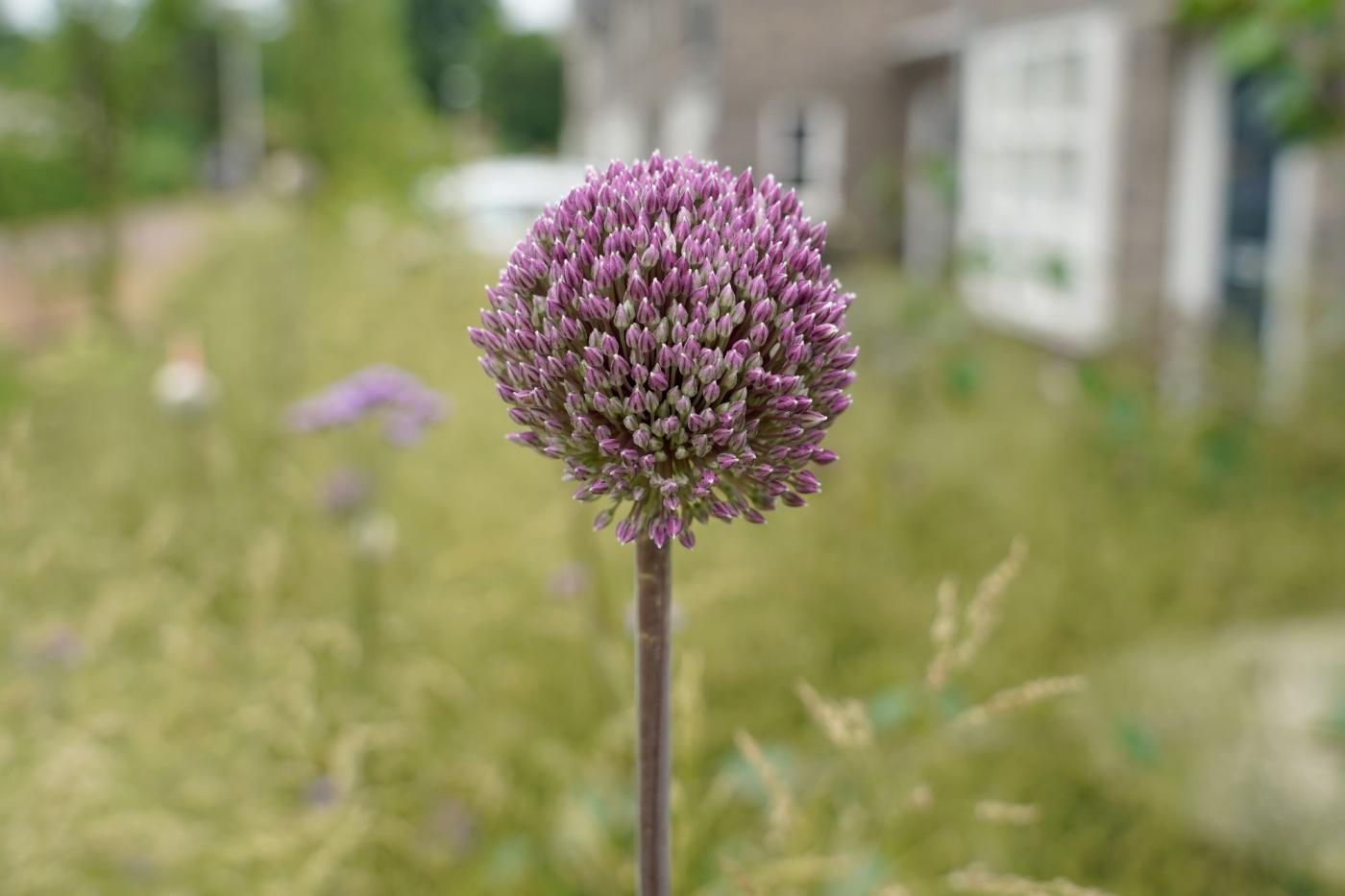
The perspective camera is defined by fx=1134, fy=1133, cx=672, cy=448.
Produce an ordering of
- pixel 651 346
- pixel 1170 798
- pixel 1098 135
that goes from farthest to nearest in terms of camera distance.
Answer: pixel 1098 135
pixel 1170 798
pixel 651 346

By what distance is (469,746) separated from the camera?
9.73ft

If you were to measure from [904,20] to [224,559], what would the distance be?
46.0ft

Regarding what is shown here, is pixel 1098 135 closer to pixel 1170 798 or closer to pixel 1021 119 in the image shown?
pixel 1021 119

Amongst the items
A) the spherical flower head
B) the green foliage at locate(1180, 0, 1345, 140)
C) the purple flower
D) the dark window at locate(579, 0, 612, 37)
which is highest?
the dark window at locate(579, 0, 612, 37)

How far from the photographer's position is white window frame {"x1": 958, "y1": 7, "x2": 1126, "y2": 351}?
780 centimetres

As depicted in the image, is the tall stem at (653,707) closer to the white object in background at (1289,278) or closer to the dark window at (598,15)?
the white object in background at (1289,278)

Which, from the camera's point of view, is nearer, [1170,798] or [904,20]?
[1170,798]

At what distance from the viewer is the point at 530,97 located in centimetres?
4019

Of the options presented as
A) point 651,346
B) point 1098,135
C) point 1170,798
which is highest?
point 1098,135

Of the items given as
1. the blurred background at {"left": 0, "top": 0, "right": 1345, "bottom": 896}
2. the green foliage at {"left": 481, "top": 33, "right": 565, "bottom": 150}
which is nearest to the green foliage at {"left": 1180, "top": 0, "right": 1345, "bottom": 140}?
the blurred background at {"left": 0, "top": 0, "right": 1345, "bottom": 896}

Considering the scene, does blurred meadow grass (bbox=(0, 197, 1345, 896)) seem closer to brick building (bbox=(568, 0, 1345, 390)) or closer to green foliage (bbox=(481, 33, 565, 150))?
brick building (bbox=(568, 0, 1345, 390))

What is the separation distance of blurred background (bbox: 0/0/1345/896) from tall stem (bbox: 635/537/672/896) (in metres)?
0.18

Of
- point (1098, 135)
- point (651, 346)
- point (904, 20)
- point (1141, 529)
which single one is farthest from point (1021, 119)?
point (651, 346)

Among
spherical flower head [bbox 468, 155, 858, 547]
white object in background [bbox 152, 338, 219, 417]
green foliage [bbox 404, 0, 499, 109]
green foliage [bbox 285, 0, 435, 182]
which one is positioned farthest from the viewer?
green foliage [bbox 404, 0, 499, 109]
